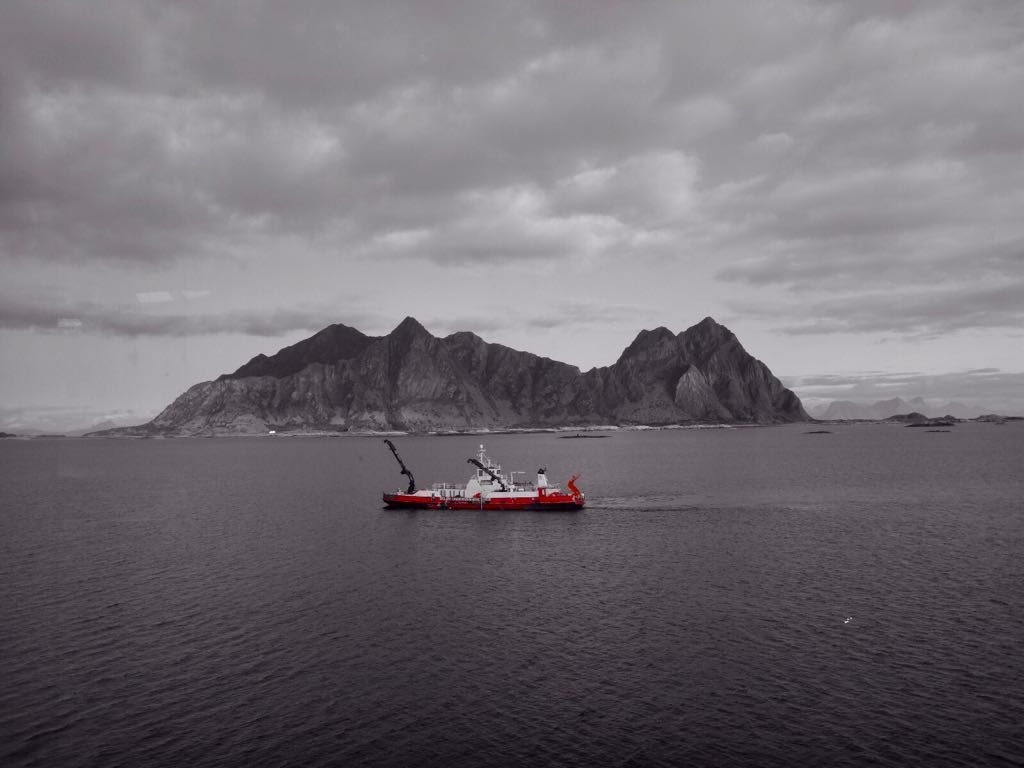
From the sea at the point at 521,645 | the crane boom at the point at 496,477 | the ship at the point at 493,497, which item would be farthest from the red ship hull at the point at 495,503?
the sea at the point at 521,645

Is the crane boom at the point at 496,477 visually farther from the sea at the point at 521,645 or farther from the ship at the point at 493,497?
the sea at the point at 521,645

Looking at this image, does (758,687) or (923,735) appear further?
(758,687)

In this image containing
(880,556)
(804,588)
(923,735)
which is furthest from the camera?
(880,556)

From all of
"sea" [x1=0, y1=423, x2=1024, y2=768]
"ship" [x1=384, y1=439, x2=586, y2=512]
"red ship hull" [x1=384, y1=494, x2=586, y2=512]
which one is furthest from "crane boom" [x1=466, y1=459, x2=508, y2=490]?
"sea" [x1=0, y1=423, x2=1024, y2=768]

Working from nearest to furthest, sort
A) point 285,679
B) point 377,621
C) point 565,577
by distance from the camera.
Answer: point 285,679
point 377,621
point 565,577

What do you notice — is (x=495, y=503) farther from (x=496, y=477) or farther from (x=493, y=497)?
(x=496, y=477)

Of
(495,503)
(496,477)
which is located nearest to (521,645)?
(495,503)

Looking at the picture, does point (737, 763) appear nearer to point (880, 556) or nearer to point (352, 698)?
point (352, 698)

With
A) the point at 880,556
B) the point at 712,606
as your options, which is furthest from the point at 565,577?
the point at 880,556
